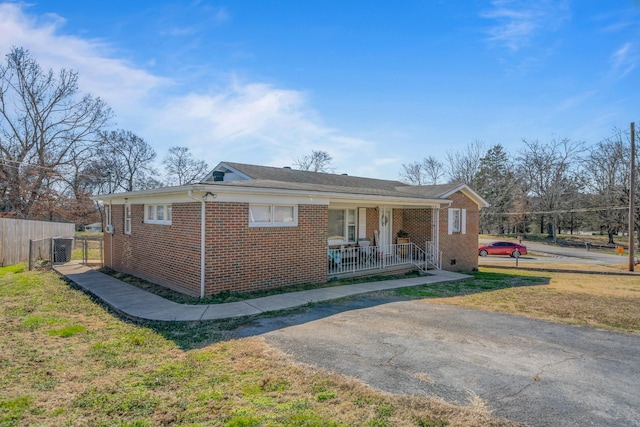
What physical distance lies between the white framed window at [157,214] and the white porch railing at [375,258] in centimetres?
515

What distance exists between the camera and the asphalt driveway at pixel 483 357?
3.61 m

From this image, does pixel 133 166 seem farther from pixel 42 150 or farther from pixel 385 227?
pixel 385 227

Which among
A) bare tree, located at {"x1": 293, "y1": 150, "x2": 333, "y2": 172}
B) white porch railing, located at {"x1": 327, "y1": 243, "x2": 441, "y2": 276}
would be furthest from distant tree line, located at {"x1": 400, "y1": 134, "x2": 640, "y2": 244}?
white porch railing, located at {"x1": 327, "y1": 243, "x2": 441, "y2": 276}

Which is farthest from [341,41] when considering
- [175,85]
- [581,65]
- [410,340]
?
[410,340]

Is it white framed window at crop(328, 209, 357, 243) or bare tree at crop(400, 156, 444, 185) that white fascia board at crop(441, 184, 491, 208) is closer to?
white framed window at crop(328, 209, 357, 243)

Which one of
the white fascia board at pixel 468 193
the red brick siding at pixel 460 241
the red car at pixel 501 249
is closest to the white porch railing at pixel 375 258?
the red brick siding at pixel 460 241

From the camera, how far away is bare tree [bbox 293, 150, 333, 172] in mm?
47594

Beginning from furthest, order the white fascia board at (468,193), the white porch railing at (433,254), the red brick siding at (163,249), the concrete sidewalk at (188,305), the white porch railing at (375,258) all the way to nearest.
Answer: the white fascia board at (468,193) < the white porch railing at (433,254) < the white porch railing at (375,258) < the red brick siding at (163,249) < the concrete sidewalk at (188,305)

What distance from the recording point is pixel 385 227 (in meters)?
14.8

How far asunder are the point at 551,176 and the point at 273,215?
48324mm

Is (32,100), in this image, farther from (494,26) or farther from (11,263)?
(494,26)

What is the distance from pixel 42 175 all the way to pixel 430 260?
28049mm

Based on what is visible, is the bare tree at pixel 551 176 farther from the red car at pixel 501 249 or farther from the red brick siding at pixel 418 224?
the red brick siding at pixel 418 224

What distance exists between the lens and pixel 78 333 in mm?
5816
